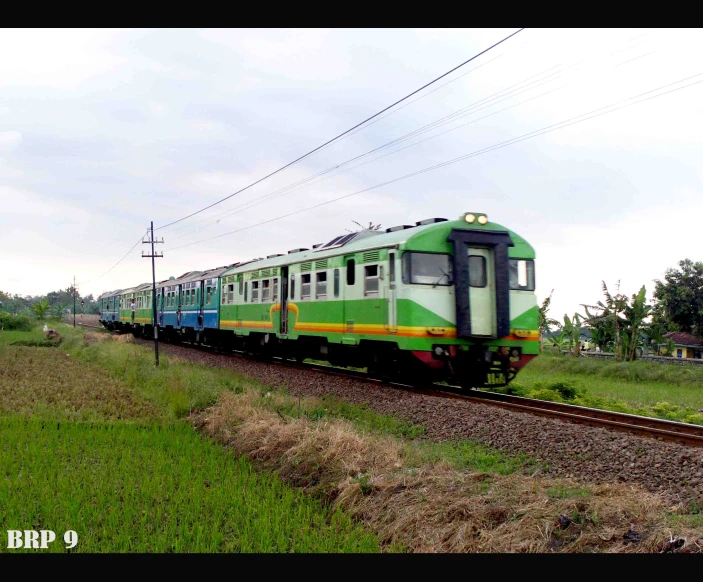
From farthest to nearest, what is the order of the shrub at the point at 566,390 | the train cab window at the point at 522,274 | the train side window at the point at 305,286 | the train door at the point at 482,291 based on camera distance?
the train side window at the point at 305,286 → the shrub at the point at 566,390 → the train cab window at the point at 522,274 → the train door at the point at 482,291

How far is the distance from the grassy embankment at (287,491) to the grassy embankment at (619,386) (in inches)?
184

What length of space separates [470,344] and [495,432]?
350 centimetres

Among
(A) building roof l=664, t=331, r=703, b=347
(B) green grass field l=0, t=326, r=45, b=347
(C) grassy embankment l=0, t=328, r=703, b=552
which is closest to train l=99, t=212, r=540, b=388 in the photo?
(C) grassy embankment l=0, t=328, r=703, b=552

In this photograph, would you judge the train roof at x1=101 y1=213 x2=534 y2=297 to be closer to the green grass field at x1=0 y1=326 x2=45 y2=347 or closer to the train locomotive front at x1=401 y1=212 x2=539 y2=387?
the train locomotive front at x1=401 y1=212 x2=539 y2=387

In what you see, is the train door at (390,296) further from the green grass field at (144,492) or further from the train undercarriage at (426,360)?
the green grass field at (144,492)

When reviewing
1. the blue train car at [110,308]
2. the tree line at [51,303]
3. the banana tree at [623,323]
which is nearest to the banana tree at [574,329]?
the banana tree at [623,323]

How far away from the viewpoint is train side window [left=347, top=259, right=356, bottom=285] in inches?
566

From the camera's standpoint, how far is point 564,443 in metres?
8.20

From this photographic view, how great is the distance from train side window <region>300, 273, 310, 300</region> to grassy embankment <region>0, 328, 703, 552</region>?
6.35m

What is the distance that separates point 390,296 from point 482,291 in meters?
1.76

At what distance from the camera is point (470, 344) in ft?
41.0

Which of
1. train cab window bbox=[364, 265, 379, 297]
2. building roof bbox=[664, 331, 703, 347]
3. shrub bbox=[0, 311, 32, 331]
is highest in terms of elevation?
train cab window bbox=[364, 265, 379, 297]

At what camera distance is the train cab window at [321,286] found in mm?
15886
